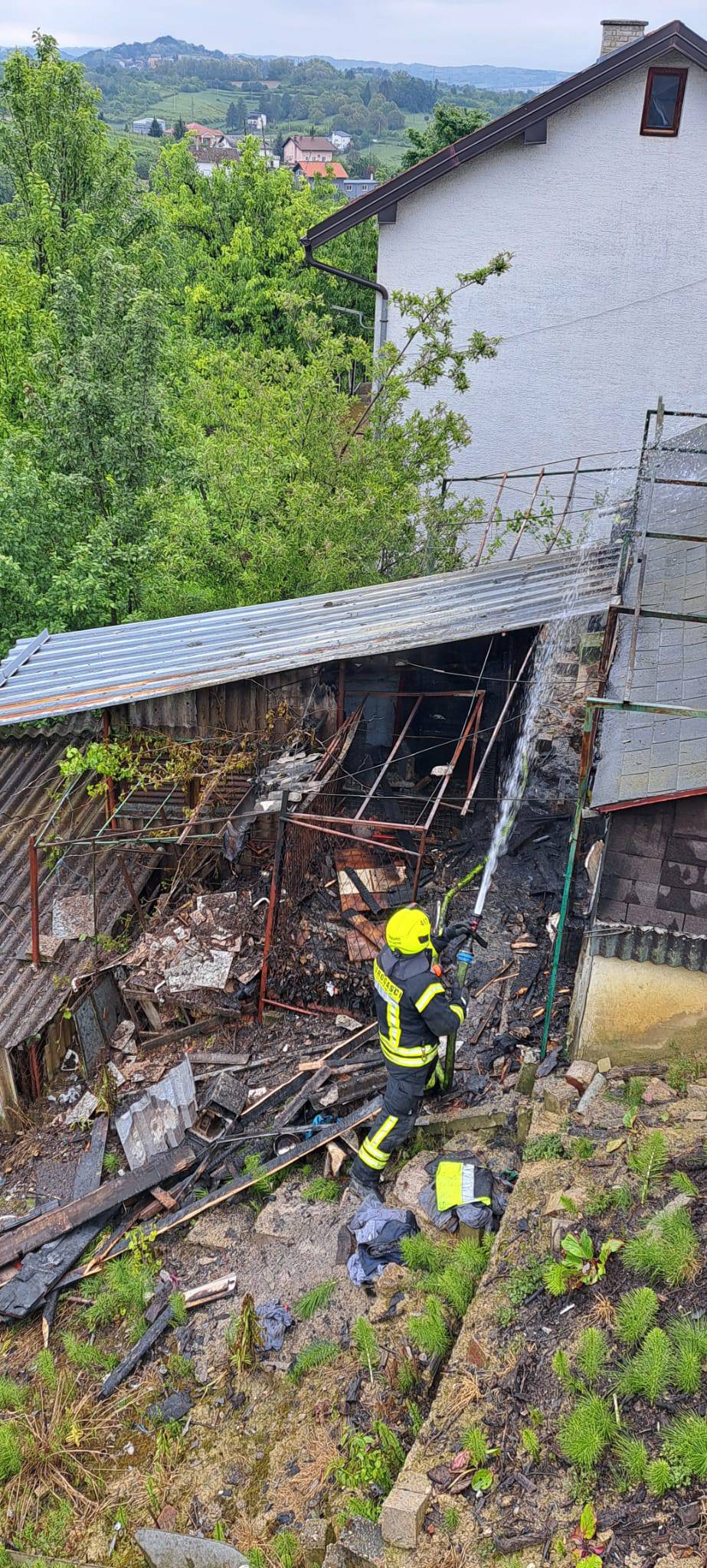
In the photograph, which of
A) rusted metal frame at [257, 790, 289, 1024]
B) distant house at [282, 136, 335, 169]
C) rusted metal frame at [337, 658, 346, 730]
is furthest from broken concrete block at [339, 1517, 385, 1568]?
distant house at [282, 136, 335, 169]

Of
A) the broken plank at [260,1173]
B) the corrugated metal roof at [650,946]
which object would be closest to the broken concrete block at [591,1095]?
the corrugated metal roof at [650,946]

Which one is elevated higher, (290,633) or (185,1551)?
(290,633)

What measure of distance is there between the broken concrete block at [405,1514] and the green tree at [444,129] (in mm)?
31256

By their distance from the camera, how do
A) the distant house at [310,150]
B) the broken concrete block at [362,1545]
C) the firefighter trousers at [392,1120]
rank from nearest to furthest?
the broken concrete block at [362,1545]
the firefighter trousers at [392,1120]
the distant house at [310,150]

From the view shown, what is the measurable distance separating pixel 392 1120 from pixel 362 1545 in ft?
Answer: 8.13

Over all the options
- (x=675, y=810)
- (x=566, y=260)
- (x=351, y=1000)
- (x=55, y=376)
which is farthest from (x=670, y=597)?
(x=55, y=376)

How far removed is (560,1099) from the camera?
236 inches

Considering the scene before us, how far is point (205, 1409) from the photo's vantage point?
5219 millimetres

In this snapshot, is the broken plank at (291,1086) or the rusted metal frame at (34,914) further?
the rusted metal frame at (34,914)

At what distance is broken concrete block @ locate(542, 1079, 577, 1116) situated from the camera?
5973 millimetres

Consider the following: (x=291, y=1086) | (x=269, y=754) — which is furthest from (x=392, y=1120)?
(x=269, y=754)

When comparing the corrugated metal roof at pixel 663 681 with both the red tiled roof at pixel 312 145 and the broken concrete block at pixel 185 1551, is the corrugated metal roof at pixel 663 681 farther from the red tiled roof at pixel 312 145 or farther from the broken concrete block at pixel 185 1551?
the red tiled roof at pixel 312 145

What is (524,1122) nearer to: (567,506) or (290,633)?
(290,633)

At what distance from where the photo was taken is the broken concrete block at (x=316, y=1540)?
410 cm
